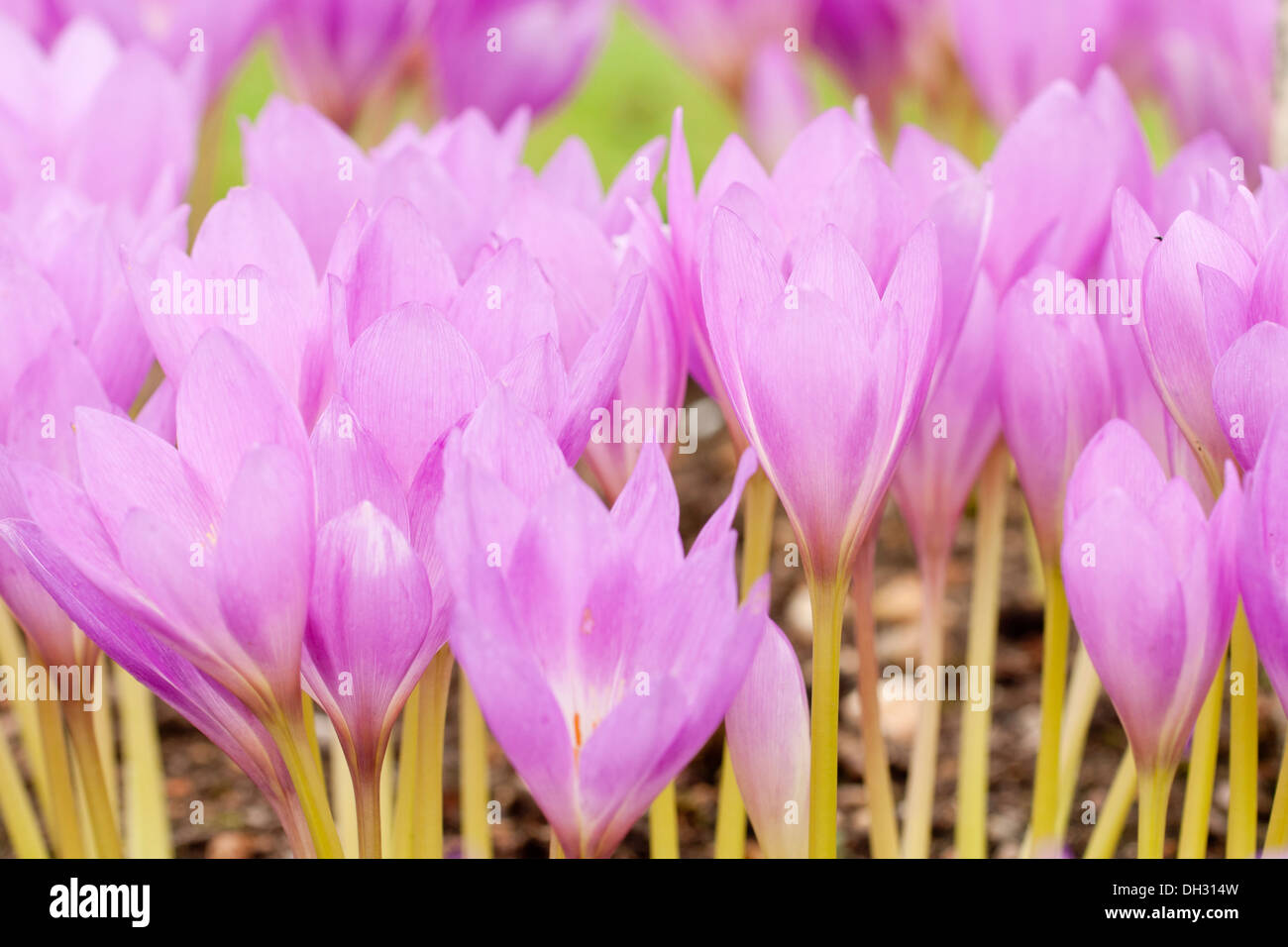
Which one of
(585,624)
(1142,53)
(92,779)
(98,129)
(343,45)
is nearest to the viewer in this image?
(585,624)

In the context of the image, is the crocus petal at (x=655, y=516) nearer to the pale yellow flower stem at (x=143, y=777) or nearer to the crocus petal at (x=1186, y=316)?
the crocus petal at (x=1186, y=316)

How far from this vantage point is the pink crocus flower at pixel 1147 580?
13.9 inches

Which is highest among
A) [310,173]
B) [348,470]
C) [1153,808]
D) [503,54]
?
[503,54]

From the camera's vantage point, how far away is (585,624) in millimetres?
343

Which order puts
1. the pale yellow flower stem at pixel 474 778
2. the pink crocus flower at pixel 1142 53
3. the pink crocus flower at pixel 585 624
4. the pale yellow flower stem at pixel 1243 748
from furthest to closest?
the pink crocus flower at pixel 1142 53 < the pale yellow flower stem at pixel 474 778 < the pale yellow flower stem at pixel 1243 748 < the pink crocus flower at pixel 585 624

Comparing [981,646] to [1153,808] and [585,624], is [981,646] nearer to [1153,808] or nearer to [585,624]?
[1153,808]

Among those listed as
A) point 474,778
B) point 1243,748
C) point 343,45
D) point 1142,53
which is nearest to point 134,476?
point 474,778

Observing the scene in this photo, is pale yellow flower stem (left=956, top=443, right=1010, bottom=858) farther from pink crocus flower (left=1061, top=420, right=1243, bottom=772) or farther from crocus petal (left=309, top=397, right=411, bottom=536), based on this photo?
crocus petal (left=309, top=397, right=411, bottom=536)

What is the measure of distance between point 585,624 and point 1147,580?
15 cm

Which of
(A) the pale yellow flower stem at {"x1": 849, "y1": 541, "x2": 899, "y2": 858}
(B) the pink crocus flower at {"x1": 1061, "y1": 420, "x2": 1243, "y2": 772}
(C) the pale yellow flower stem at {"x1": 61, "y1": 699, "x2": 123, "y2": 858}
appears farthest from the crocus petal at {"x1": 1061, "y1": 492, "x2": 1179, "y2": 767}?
(C) the pale yellow flower stem at {"x1": 61, "y1": 699, "x2": 123, "y2": 858}

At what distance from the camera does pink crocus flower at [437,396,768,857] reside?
323 millimetres

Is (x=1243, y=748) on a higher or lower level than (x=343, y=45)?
lower

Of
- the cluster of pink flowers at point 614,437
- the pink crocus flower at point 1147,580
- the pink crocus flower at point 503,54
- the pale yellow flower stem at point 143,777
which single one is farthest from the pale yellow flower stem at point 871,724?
the pink crocus flower at point 503,54

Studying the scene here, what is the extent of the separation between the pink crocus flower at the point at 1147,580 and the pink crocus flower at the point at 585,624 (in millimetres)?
98
